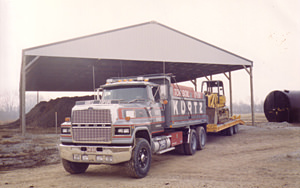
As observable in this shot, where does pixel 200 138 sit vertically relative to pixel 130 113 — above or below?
below

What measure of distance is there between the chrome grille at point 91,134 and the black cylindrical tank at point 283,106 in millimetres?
21218

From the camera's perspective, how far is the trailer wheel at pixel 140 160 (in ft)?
22.5

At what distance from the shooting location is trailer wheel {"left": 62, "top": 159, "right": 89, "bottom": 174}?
7.61 metres

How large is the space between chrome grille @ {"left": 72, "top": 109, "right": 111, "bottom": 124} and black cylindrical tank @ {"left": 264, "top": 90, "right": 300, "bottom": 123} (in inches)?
836

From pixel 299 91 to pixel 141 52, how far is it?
55.1ft

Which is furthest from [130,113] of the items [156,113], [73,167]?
[73,167]

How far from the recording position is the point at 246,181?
6555 millimetres

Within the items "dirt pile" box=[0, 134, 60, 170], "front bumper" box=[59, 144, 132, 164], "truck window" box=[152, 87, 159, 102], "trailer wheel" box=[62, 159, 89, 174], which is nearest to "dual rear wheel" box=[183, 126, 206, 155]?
"truck window" box=[152, 87, 159, 102]

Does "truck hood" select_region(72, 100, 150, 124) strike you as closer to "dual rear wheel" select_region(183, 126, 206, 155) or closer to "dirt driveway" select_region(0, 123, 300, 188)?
"dirt driveway" select_region(0, 123, 300, 188)

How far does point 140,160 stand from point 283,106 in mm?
21057

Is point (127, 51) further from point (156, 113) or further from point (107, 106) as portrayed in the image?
point (107, 106)

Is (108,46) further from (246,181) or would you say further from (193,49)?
(246,181)

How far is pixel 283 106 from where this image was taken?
78.8 ft

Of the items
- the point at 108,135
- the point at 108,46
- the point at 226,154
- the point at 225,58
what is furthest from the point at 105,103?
the point at 225,58
